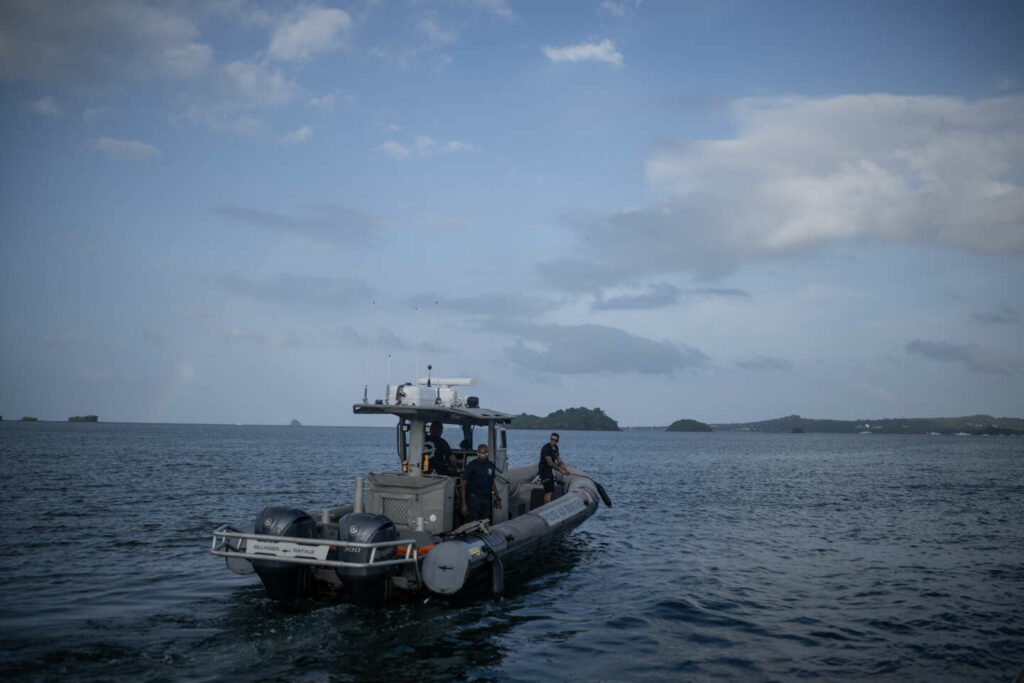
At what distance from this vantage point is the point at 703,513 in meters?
24.3

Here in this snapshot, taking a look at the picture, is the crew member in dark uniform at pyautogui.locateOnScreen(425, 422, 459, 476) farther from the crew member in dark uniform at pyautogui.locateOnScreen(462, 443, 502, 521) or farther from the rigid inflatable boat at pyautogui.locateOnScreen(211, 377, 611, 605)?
the crew member in dark uniform at pyautogui.locateOnScreen(462, 443, 502, 521)

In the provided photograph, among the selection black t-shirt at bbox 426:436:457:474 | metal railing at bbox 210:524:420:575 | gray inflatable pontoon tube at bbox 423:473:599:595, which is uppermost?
black t-shirt at bbox 426:436:457:474

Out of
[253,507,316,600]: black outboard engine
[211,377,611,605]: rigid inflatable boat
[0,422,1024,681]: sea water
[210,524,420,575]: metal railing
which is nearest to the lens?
[0,422,1024,681]: sea water

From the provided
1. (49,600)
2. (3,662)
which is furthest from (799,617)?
(49,600)

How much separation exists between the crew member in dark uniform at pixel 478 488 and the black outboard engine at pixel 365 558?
104 inches

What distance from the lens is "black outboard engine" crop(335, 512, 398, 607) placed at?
28.9ft

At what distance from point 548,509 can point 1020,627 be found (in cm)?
839

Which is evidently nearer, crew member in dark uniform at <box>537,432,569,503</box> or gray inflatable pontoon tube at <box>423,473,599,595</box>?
gray inflatable pontoon tube at <box>423,473,599,595</box>

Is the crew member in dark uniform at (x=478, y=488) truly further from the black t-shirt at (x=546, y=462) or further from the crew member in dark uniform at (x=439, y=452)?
the black t-shirt at (x=546, y=462)

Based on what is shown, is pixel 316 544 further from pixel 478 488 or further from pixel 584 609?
pixel 584 609

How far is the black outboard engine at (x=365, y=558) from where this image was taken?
882 centimetres

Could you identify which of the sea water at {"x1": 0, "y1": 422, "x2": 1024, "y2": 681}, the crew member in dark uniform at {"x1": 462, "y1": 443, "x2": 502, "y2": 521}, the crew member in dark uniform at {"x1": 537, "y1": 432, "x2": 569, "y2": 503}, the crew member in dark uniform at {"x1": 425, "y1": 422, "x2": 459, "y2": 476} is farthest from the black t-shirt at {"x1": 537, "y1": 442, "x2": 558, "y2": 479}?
the crew member in dark uniform at {"x1": 462, "y1": 443, "x2": 502, "y2": 521}

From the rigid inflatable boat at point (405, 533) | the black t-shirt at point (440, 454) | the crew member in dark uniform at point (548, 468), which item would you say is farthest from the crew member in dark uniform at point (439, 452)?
the crew member in dark uniform at point (548, 468)

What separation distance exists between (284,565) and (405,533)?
5.91 ft
